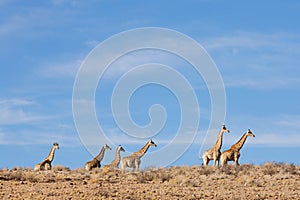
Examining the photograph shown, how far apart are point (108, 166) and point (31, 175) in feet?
24.6

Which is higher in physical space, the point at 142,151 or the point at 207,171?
the point at 142,151

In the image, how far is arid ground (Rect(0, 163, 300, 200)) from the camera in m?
22.2

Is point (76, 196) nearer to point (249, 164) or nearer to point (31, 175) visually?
point (31, 175)

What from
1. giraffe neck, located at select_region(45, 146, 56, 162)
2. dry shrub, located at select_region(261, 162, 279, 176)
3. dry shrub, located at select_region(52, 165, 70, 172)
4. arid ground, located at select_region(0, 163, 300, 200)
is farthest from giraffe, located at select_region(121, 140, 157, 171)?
dry shrub, located at select_region(261, 162, 279, 176)

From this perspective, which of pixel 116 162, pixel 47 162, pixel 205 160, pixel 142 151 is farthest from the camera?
pixel 47 162

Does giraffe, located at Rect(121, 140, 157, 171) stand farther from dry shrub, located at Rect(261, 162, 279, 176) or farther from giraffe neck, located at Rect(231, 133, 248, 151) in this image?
dry shrub, located at Rect(261, 162, 279, 176)

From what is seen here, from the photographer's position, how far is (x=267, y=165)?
33438mm

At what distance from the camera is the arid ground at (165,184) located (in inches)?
874

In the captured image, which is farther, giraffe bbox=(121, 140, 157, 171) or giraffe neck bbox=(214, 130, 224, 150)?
giraffe neck bbox=(214, 130, 224, 150)

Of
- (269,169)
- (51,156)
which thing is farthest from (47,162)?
(269,169)

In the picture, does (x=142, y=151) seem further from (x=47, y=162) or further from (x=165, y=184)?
(x=165, y=184)

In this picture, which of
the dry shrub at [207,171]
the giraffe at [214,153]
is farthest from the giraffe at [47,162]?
the dry shrub at [207,171]

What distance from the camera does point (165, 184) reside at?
25.9 metres

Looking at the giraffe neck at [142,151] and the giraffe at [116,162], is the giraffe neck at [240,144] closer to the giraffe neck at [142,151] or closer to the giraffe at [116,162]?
the giraffe neck at [142,151]
